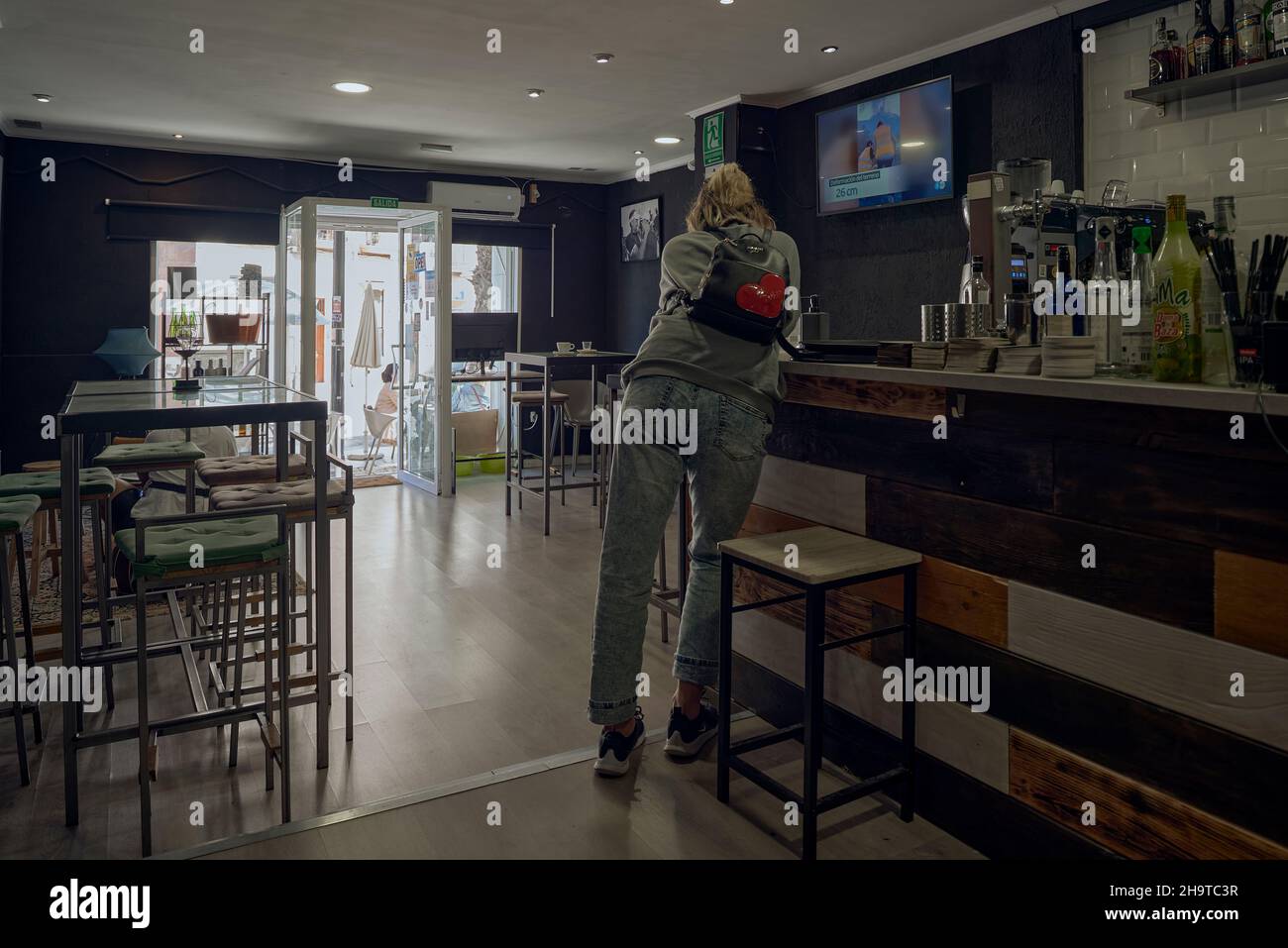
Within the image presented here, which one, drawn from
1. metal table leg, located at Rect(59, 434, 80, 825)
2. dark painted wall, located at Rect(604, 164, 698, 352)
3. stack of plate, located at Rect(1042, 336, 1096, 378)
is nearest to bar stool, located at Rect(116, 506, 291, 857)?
Answer: metal table leg, located at Rect(59, 434, 80, 825)

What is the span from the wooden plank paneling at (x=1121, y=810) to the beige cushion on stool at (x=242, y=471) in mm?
2407

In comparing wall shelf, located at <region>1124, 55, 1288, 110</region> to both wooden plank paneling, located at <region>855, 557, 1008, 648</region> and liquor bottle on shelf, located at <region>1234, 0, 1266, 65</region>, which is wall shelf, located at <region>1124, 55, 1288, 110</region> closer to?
liquor bottle on shelf, located at <region>1234, 0, 1266, 65</region>

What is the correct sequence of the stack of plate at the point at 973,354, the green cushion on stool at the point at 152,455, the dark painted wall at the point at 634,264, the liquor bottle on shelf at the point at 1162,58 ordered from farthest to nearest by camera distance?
the dark painted wall at the point at 634,264 < the liquor bottle on shelf at the point at 1162,58 < the green cushion on stool at the point at 152,455 < the stack of plate at the point at 973,354

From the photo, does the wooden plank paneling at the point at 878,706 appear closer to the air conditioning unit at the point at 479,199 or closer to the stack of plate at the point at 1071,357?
the stack of plate at the point at 1071,357

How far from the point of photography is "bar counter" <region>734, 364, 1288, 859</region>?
4.99ft

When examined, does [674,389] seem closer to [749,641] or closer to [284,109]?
[749,641]

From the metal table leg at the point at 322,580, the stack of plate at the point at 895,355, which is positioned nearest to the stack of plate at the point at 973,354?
the stack of plate at the point at 895,355

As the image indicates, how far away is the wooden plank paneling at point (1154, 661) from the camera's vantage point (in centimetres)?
150

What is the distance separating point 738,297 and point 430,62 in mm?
3229

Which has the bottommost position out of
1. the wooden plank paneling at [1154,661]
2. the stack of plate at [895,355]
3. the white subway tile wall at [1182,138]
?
the wooden plank paneling at [1154,661]

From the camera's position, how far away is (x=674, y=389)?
2.35 metres

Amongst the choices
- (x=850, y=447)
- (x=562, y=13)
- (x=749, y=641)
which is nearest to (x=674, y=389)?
(x=850, y=447)
